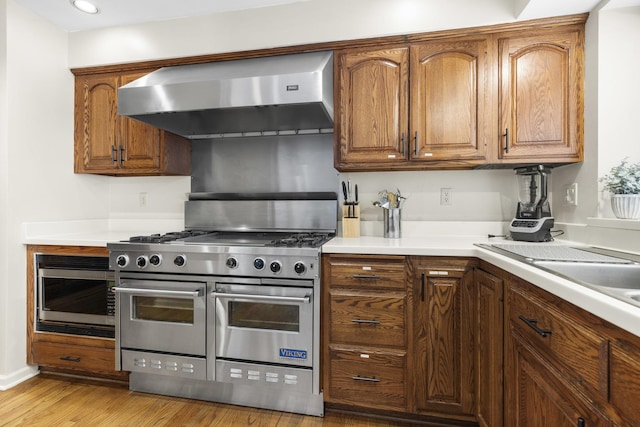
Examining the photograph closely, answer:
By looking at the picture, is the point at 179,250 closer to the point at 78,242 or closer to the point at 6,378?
the point at 78,242

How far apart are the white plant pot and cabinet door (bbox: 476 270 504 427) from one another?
0.70 metres

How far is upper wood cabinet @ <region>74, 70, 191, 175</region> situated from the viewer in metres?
2.52

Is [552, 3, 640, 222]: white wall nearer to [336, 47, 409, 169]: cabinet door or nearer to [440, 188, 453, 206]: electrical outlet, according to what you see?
[440, 188, 453, 206]: electrical outlet

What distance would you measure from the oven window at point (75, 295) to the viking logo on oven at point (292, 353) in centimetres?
117

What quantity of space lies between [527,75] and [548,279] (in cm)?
144

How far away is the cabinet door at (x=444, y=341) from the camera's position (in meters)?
1.73

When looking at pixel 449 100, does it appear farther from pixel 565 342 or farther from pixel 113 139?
pixel 113 139

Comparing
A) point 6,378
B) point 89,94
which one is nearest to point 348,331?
point 6,378

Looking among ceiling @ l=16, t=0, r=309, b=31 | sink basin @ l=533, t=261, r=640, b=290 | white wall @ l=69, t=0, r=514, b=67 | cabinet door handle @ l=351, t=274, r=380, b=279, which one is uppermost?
ceiling @ l=16, t=0, r=309, b=31

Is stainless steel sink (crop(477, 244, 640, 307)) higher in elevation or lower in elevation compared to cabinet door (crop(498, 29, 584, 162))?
lower

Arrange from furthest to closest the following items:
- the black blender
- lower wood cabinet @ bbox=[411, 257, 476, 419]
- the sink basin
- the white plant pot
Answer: the black blender < lower wood cabinet @ bbox=[411, 257, 476, 419] < the white plant pot < the sink basin

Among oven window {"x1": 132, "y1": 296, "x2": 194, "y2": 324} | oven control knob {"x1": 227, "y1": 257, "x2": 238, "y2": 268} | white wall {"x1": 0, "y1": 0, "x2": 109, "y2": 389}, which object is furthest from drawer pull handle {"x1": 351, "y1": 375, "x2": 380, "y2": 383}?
white wall {"x1": 0, "y1": 0, "x2": 109, "y2": 389}

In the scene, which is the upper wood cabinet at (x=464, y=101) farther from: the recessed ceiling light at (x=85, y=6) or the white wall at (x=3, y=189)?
the white wall at (x=3, y=189)

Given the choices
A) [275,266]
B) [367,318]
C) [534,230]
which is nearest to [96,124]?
[275,266]
